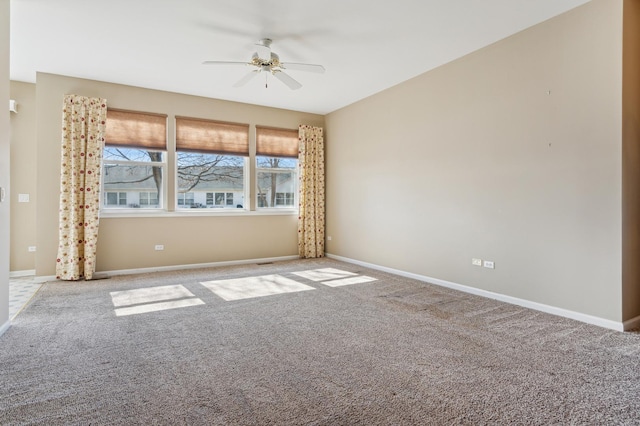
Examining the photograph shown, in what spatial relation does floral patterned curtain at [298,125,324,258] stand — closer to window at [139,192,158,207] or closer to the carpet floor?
window at [139,192,158,207]

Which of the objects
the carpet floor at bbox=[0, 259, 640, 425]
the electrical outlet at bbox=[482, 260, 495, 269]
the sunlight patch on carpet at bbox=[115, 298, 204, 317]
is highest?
the electrical outlet at bbox=[482, 260, 495, 269]

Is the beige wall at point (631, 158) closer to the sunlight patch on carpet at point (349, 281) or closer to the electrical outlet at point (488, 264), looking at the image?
the electrical outlet at point (488, 264)

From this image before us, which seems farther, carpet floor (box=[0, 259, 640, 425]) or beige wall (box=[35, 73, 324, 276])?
beige wall (box=[35, 73, 324, 276])

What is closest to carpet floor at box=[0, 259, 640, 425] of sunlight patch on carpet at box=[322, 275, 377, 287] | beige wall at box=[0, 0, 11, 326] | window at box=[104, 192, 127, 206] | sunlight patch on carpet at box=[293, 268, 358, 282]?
beige wall at box=[0, 0, 11, 326]

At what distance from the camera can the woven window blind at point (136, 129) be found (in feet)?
17.4

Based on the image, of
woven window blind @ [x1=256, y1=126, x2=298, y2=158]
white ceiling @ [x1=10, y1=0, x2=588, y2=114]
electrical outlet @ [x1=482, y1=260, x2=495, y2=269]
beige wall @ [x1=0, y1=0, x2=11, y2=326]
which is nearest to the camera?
beige wall @ [x1=0, y1=0, x2=11, y2=326]

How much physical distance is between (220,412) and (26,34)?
4.57 meters

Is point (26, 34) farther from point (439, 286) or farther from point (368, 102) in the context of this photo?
point (439, 286)

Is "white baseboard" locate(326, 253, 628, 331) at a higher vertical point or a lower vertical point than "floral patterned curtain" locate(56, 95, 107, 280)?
lower

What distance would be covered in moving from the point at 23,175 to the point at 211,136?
291cm

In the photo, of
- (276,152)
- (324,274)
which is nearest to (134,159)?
(276,152)

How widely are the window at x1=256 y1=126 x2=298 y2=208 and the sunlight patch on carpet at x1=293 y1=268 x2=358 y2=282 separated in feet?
6.00

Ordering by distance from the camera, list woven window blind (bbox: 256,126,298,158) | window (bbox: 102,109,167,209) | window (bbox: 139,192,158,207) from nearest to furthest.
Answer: window (bbox: 102,109,167,209) → window (bbox: 139,192,158,207) → woven window blind (bbox: 256,126,298,158)

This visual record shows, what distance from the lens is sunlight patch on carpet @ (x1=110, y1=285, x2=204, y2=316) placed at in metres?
3.71
